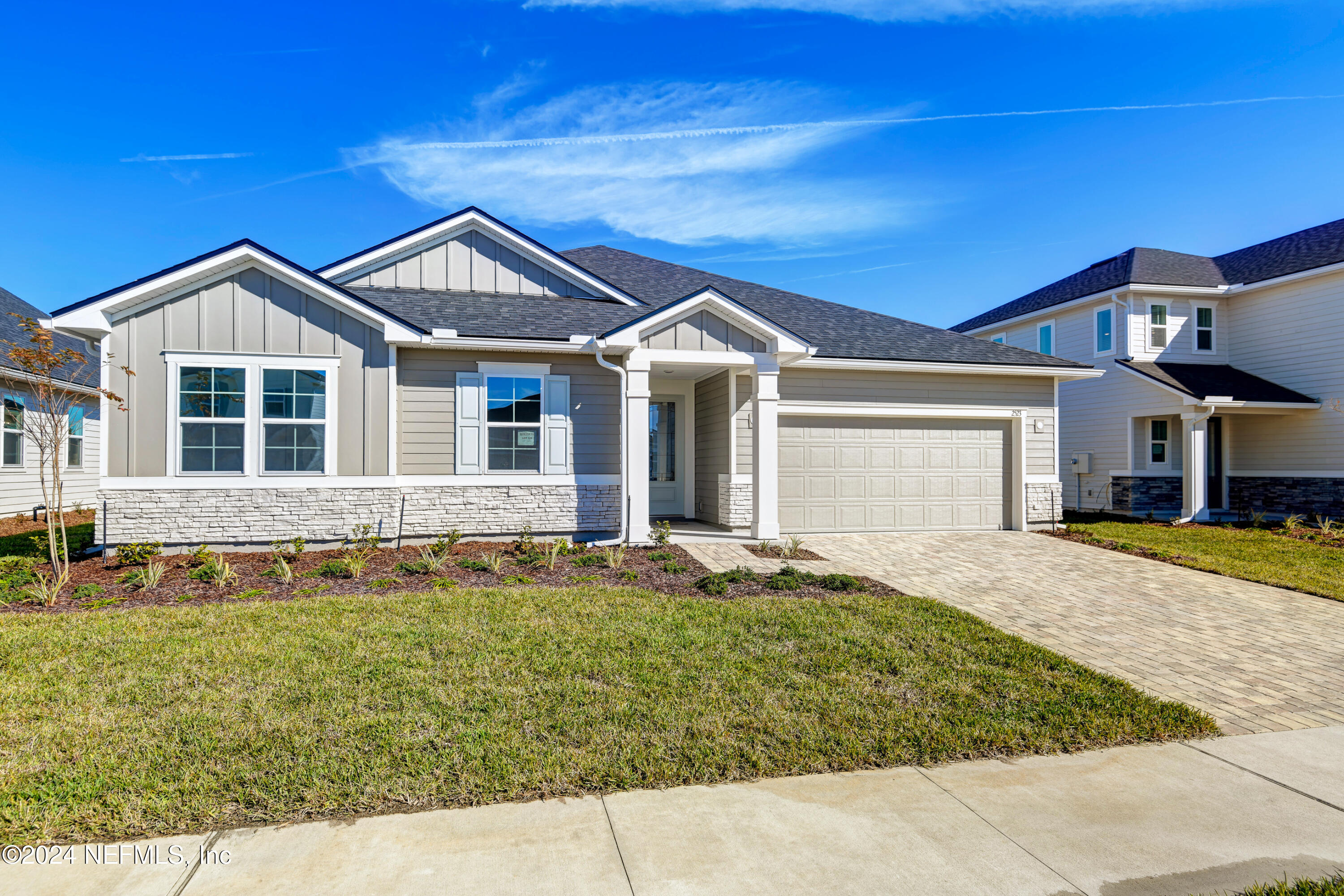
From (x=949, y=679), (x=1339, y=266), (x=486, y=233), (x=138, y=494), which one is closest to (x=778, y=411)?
(x=486, y=233)

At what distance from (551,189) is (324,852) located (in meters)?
15.0

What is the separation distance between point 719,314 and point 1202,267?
16.6 m

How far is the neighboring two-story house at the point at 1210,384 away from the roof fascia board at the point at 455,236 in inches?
498

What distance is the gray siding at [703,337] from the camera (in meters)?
10.9

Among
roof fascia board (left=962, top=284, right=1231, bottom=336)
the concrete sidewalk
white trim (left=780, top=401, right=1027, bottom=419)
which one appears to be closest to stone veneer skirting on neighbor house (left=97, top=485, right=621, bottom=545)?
white trim (left=780, top=401, right=1027, bottom=419)

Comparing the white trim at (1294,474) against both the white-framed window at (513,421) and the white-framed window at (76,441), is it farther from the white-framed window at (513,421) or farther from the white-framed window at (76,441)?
the white-framed window at (76,441)

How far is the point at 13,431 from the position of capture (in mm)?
14672

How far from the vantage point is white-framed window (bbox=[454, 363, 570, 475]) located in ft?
35.6

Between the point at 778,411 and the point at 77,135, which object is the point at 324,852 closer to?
the point at 778,411

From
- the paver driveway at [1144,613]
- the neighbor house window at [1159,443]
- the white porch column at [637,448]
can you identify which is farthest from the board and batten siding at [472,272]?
the neighbor house window at [1159,443]

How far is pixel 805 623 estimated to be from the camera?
20.8 ft

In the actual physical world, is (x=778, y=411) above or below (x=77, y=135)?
below

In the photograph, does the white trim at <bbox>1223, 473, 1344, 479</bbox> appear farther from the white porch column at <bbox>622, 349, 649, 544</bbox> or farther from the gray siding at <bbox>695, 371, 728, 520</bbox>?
the white porch column at <bbox>622, 349, 649, 544</bbox>

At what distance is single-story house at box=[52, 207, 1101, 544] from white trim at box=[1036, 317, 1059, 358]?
21.9 feet
